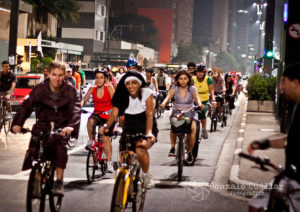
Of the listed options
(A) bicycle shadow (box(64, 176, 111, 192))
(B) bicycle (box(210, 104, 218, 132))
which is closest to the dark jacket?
(A) bicycle shadow (box(64, 176, 111, 192))

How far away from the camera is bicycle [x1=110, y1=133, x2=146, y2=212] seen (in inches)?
218

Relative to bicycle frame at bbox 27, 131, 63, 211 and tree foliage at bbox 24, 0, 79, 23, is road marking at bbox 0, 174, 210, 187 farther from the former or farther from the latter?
tree foliage at bbox 24, 0, 79, 23

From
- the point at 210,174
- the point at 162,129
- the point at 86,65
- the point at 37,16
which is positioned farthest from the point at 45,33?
the point at 210,174

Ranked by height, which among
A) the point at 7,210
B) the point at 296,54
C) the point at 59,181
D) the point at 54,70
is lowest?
the point at 7,210

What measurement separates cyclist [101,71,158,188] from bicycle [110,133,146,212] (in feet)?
0.55

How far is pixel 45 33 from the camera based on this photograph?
63000 mm

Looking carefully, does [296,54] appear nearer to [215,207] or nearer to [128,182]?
[215,207]

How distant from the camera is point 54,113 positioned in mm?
6480

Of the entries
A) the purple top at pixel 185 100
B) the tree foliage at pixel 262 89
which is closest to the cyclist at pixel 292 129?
the purple top at pixel 185 100

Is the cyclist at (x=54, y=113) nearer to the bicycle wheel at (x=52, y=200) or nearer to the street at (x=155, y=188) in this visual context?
the bicycle wheel at (x=52, y=200)

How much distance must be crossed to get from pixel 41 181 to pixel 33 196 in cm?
19

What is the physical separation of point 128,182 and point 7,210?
1.90 meters

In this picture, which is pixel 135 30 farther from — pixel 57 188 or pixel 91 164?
pixel 57 188

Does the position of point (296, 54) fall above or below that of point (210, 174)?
above
